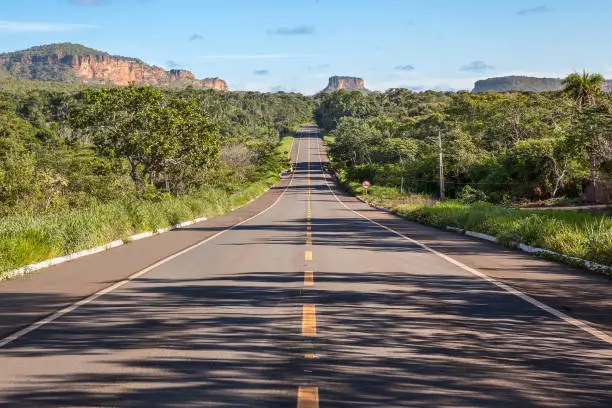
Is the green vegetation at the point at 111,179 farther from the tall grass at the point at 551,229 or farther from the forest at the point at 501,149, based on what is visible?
the forest at the point at 501,149

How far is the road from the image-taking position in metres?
4.83

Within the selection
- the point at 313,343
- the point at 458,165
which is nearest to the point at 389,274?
the point at 313,343

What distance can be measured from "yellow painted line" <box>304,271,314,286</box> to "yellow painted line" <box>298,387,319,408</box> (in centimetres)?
567

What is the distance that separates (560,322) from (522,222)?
39.3 feet

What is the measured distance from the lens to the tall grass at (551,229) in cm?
1329

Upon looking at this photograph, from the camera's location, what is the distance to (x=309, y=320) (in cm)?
756

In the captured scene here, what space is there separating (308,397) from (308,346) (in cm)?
156

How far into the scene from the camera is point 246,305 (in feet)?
28.2

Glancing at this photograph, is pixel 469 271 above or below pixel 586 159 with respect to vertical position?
below

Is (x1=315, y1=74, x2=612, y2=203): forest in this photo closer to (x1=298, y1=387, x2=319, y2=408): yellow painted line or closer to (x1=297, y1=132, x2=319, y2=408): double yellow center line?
(x1=297, y1=132, x2=319, y2=408): double yellow center line

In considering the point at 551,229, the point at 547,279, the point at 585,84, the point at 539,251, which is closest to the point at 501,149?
the point at 585,84

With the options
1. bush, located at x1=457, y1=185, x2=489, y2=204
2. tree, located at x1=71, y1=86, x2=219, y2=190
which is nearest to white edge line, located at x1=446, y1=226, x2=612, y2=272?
tree, located at x1=71, y1=86, x2=219, y2=190

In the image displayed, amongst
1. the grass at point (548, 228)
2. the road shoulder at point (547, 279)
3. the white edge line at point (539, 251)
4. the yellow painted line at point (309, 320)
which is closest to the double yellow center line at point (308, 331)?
the yellow painted line at point (309, 320)

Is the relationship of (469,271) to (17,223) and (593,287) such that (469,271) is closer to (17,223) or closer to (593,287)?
(593,287)
